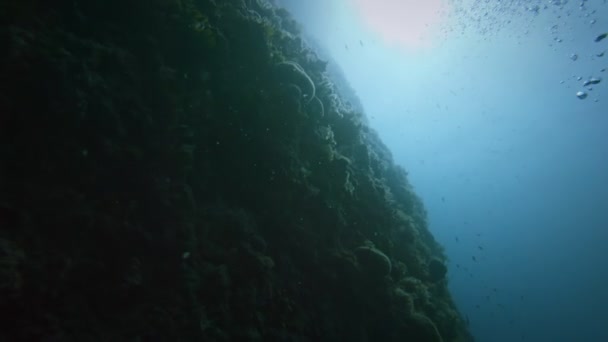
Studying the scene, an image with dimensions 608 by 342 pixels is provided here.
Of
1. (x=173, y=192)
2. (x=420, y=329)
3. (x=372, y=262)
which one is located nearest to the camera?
(x=173, y=192)

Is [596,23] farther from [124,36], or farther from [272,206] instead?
[124,36]

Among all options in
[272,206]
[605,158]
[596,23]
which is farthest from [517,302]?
[272,206]

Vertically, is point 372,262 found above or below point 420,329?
above

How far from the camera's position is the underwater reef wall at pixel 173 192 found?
14.9 feet

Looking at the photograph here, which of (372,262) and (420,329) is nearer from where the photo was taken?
(420,329)

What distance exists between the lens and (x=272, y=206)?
27.4ft

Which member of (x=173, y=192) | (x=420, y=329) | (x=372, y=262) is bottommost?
(x=173, y=192)

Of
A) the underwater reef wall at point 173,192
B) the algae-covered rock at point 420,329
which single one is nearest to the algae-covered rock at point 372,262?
the underwater reef wall at point 173,192

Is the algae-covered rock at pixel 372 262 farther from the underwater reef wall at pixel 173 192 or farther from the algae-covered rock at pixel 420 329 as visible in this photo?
the algae-covered rock at pixel 420 329

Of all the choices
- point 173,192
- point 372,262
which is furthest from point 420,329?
point 173,192

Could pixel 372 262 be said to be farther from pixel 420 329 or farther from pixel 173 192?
pixel 173 192

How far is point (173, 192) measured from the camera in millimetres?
6262

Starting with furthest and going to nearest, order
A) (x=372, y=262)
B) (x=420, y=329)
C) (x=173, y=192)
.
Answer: (x=372, y=262) → (x=420, y=329) → (x=173, y=192)

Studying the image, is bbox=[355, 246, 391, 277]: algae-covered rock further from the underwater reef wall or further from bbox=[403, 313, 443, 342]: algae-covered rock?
bbox=[403, 313, 443, 342]: algae-covered rock
